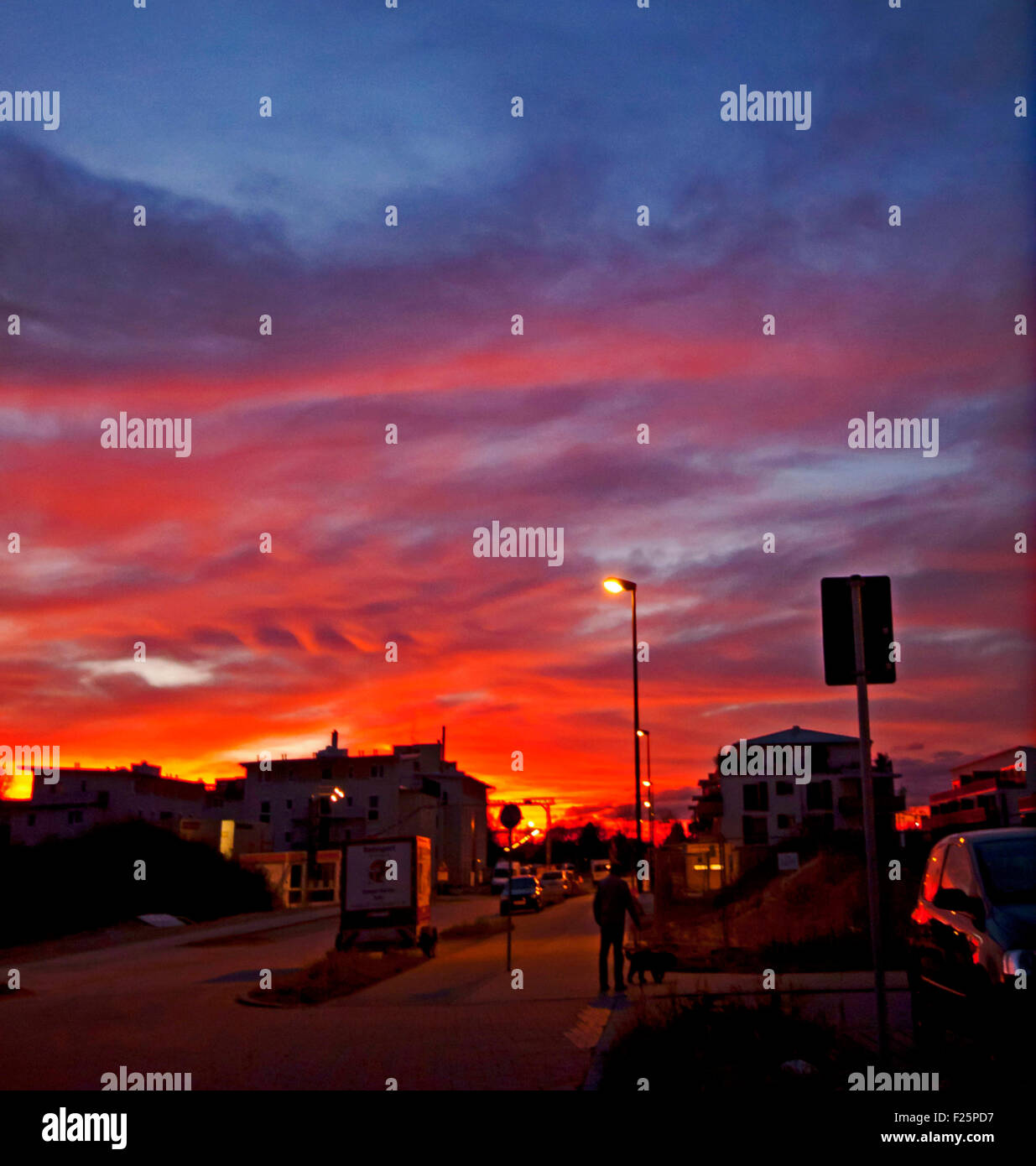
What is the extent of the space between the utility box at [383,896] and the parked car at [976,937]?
16234mm

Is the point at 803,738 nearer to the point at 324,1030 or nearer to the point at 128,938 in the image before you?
the point at 128,938

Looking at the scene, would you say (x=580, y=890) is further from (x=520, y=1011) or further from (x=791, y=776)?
(x=520, y=1011)

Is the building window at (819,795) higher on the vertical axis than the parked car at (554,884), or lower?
higher

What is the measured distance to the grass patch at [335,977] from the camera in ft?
54.5

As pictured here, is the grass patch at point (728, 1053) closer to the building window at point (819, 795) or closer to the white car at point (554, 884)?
the white car at point (554, 884)

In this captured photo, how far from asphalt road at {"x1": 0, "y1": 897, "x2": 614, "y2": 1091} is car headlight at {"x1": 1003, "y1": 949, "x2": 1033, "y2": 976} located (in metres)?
3.31

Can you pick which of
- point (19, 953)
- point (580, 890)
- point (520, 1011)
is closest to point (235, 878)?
point (19, 953)

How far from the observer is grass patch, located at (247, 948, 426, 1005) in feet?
54.5

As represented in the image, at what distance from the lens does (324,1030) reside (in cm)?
1274

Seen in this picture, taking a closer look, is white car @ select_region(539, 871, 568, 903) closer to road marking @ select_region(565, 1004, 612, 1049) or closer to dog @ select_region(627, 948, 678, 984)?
dog @ select_region(627, 948, 678, 984)

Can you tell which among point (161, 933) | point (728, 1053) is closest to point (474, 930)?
point (161, 933)
